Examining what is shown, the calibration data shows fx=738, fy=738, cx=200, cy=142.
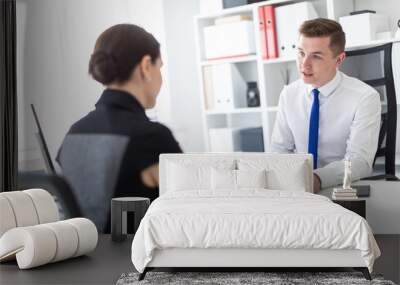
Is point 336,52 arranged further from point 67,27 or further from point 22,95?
point 22,95

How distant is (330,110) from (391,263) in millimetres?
1562

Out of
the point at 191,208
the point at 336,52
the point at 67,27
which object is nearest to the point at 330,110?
the point at 336,52

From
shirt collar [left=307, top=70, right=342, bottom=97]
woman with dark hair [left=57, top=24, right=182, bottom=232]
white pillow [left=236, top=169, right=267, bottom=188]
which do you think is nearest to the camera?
white pillow [left=236, top=169, right=267, bottom=188]

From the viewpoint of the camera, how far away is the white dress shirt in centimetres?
623

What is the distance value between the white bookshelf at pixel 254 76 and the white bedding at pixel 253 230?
1.79m

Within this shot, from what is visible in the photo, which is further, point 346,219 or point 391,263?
point 391,263

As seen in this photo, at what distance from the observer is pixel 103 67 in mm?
6824

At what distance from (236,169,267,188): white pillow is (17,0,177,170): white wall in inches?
44.0

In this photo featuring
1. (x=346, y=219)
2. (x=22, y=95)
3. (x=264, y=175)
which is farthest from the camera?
(x=22, y=95)

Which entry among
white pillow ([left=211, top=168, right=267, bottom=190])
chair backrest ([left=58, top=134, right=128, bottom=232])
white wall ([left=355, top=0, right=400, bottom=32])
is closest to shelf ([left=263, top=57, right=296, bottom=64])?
white wall ([left=355, top=0, right=400, bottom=32])

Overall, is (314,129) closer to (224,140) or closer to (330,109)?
(330,109)

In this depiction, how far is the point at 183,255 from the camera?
4.87m

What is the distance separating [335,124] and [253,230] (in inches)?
76.1

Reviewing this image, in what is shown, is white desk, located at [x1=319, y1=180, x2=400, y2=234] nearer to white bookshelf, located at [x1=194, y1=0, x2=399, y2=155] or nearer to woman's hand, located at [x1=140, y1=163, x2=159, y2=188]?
white bookshelf, located at [x1=194, y1=0, x2=399, y2=155]
